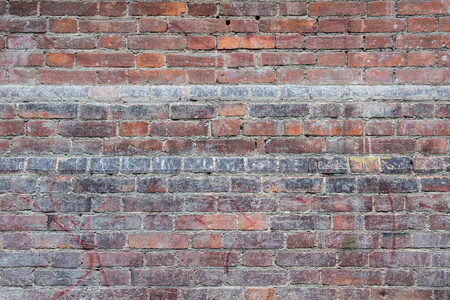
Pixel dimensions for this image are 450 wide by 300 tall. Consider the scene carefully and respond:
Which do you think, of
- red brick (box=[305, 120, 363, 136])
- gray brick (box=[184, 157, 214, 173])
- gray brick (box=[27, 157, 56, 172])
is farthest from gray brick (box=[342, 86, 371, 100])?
gray brick (box=[27, 157, 56, 172])

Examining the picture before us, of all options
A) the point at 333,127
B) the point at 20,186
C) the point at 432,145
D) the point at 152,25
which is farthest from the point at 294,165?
the point at 20,186

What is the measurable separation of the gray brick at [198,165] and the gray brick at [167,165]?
0.14 ft

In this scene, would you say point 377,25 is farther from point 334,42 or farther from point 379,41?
point 334,42

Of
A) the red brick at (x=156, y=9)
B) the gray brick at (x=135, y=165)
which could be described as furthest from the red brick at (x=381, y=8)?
the gray brick at (x=135, y=165)

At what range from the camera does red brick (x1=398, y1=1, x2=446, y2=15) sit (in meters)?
1.88

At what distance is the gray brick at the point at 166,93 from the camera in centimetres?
187

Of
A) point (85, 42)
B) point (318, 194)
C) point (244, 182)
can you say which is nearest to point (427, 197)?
point (318, 194)

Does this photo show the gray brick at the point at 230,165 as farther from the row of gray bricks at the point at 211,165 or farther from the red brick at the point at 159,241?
the red brick at the point at 159,241

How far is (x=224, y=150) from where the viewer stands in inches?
73.2

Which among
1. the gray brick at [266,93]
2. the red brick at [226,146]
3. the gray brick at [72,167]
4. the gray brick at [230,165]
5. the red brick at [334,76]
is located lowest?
the gray brick at [72,167]

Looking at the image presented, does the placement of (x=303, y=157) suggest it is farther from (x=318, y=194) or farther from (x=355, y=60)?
(x=355, y=60)

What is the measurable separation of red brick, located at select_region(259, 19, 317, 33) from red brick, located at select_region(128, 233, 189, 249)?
1.19 meters

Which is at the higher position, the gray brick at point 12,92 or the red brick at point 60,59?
the red brick at point 60,59

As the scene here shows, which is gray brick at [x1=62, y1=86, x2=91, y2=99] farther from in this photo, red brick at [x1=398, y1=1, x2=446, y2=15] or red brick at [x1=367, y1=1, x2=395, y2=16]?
red brick at [x1=398, y1=1, x2=446, y2=15]
